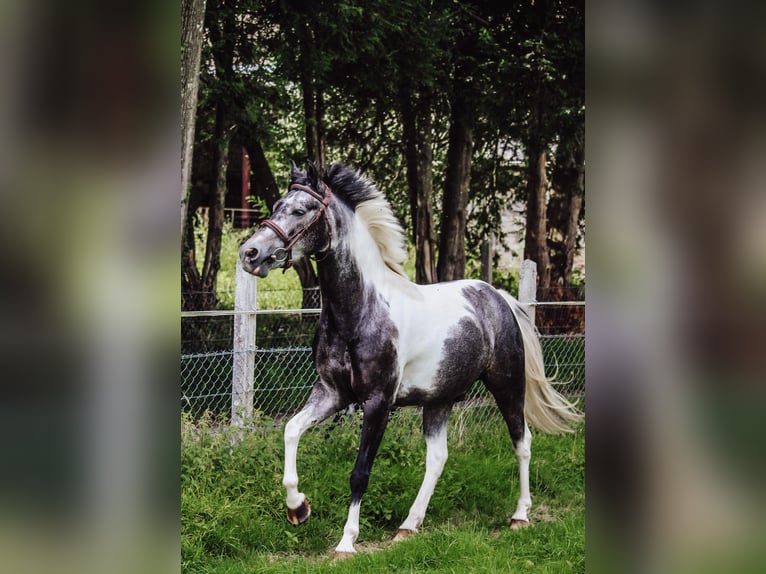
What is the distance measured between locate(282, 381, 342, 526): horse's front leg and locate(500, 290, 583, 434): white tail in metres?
1.55

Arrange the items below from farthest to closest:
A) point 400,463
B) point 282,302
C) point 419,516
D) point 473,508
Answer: point 282,302 < point 400,463 < point 473,508 < point 419,516

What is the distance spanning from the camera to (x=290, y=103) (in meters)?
10.0

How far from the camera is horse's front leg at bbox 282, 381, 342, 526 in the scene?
3.98 meters

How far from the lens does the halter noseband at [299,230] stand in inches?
153

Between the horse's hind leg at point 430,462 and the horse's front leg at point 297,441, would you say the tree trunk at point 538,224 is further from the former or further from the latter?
the horse's front leg at point 297,441

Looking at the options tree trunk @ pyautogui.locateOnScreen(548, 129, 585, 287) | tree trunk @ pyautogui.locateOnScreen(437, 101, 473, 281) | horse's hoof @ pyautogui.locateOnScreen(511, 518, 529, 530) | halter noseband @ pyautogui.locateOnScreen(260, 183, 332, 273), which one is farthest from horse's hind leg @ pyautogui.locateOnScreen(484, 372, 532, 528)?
tree trunk @ pyautogui.locateOnScreen(548, 129, 585, 287)

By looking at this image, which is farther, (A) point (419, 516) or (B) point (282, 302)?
(B) point (282, 302)

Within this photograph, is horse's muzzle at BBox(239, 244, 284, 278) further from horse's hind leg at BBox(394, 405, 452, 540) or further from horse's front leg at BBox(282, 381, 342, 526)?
horse's hind leg at BBox(394, 405, 452, 540)

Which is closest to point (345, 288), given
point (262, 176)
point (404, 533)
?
point (404, 533)

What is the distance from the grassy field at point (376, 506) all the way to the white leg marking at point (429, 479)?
0.49ft

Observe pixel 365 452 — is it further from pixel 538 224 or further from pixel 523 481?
pixel 538 224
